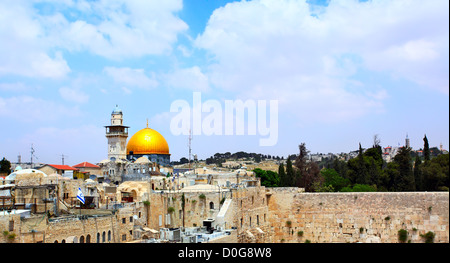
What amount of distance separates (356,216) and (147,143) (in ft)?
56.8

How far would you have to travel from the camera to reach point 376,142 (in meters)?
35.8

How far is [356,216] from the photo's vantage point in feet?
78.1

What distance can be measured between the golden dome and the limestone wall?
12455 millimetres

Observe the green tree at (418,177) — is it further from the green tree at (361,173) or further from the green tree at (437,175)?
the green tree at (361,173)

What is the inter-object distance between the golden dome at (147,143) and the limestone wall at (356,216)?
12.5m

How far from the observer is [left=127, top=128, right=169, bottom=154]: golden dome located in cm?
3500

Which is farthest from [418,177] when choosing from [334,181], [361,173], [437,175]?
[334,181]

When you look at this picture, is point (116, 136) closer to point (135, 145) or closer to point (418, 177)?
point (135, 145)

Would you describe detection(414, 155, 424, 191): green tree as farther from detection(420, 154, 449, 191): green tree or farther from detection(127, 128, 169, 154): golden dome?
detection(127, 128, 169, 154): golden dome

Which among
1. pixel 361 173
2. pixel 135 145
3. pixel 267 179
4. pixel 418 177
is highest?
pixel 135 145

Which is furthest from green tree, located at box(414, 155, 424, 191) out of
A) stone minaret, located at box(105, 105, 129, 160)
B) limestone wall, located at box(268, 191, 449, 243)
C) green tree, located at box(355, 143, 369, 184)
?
stone minaret, located at box(105, 105, 129, 160)

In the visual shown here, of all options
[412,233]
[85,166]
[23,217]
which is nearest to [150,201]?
[23,217]
